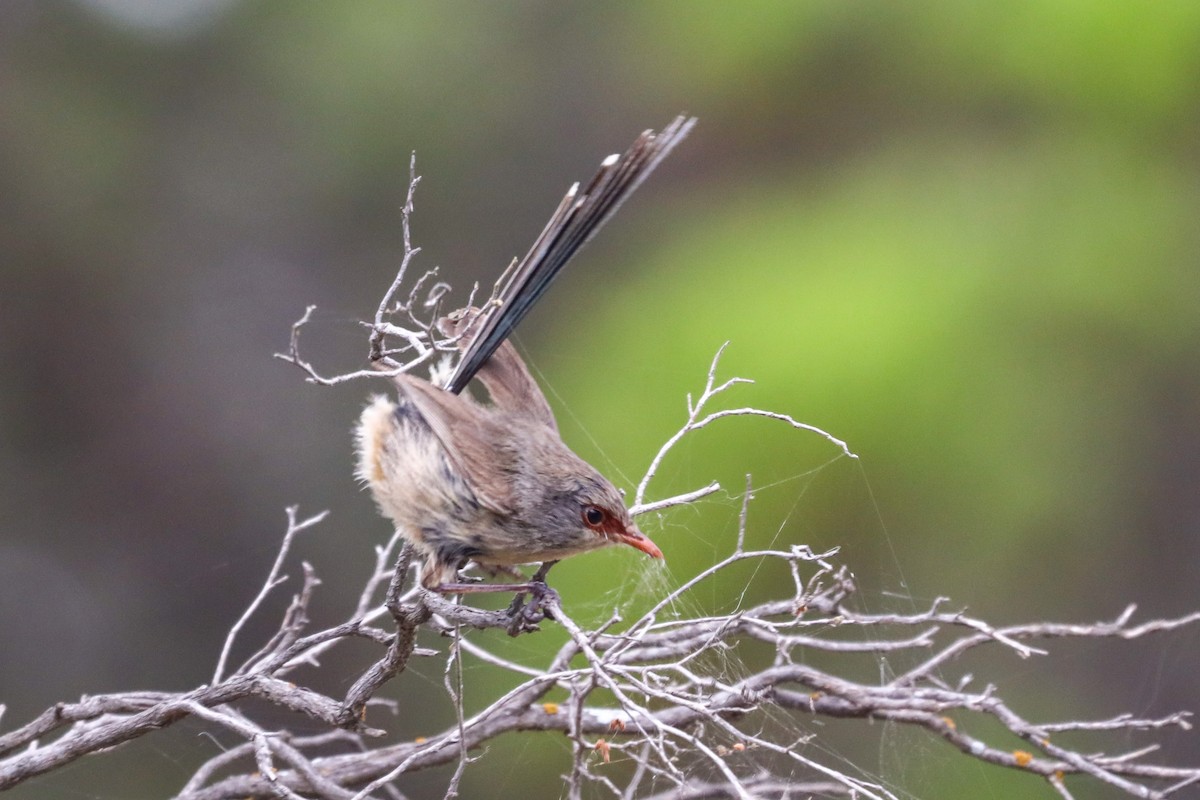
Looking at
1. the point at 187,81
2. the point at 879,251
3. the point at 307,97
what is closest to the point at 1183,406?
the point at 879,251

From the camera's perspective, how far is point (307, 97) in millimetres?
5656

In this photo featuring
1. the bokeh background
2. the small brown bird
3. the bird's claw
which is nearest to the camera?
the bird's claw

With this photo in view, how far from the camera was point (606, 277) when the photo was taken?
555cm

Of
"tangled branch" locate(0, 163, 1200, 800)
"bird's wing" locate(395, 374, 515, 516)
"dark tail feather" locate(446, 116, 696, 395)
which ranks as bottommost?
"tangled branch" locate(0, 163, 1200, 800)

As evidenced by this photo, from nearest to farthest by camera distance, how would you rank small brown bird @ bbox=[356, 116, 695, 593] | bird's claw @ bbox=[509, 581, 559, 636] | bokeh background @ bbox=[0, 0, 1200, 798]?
bird's claw @ bbox=[509, 581, 559, 636] → small brown bird @ bbox=[356, 116, 695, 593] → bokeh background @ bbox=[0, 0, 1200, 798]

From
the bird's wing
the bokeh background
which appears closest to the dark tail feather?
the bird's wing

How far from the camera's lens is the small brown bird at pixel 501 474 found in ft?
6.23

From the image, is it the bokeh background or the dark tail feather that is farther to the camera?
the bokeh background

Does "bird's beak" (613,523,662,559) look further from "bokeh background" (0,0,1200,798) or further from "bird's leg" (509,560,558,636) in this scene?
"bokeh background" (0,0,1200,798)

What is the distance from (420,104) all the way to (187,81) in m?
1.19

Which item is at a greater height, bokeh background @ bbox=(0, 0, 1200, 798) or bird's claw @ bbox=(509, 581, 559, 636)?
bokeh background @ bbox=(0, 0, 1200, 798)

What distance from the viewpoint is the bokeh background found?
449cm

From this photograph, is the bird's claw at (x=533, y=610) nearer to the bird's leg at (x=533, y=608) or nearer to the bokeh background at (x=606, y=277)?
the bird's leg at (x=533, y=608)

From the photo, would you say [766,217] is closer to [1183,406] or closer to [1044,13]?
[1044,13]
